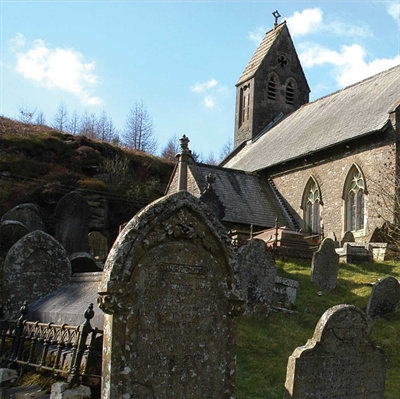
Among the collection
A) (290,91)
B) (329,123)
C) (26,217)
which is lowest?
(26,217)

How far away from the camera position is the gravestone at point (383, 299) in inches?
476

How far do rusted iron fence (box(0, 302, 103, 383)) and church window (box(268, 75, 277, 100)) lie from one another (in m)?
30.4

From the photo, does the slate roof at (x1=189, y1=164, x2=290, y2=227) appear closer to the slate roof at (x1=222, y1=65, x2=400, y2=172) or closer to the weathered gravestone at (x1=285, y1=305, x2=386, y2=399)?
the slate roof at (x1=222, y1=65, x2=400, y2=172)

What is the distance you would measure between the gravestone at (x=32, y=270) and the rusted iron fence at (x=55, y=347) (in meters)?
0.80

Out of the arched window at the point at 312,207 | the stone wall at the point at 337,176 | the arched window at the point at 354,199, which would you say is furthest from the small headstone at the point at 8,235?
the arched window at the point at 312,207

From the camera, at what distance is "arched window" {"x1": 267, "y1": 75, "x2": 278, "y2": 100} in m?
36.2

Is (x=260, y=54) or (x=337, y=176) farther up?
(x=260, y=54)

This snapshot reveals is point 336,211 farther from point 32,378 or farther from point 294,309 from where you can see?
point 32,378

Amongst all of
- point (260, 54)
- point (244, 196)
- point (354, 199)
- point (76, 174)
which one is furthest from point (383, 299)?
point (260, 54)

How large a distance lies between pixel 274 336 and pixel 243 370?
1998mm

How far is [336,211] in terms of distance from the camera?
2439 centimetres

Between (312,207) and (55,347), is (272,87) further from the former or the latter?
(55,347)

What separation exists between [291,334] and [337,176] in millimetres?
14471

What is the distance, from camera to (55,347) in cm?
668
